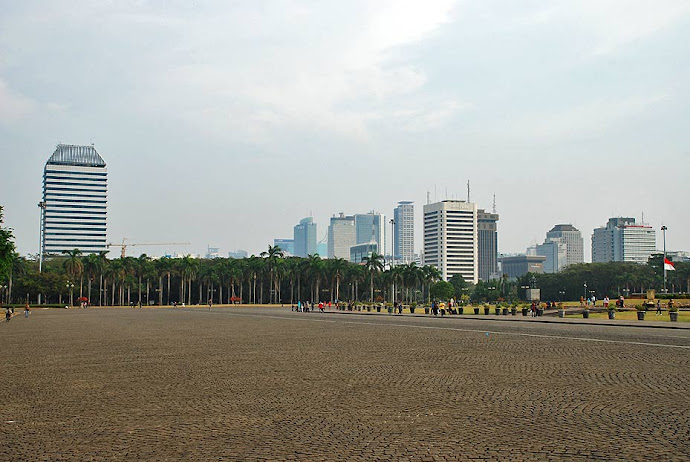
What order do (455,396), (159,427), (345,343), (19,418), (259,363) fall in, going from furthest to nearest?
1. (345,343)
2. (259,363)
3. (455,396)
4. (19,418)
5. (159,427)

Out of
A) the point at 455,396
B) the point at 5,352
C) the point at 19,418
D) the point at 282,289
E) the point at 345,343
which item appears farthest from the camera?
the point at 282,289

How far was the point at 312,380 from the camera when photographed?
14.6 m

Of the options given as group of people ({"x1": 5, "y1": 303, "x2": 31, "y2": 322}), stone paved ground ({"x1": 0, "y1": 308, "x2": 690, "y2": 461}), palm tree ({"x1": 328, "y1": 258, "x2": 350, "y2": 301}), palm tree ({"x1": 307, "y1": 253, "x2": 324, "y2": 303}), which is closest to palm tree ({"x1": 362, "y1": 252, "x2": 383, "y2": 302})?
palm tree ({"x1": 328, "y1": 258, "x2": 350, "y2": 301})

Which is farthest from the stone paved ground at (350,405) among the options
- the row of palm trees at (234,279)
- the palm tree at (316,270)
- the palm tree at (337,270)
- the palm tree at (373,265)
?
the palm tree at (316,270)

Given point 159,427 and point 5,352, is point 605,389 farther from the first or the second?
point 5,352

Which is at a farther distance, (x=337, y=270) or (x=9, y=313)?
(x=337, y=270)

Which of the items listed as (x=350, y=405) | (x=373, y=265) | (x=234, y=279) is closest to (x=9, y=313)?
(x=350, y=405)

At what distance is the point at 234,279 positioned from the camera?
135000 mm

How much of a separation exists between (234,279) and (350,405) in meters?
126

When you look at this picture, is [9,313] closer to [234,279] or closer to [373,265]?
[234,279]

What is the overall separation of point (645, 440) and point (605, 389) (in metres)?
4.42

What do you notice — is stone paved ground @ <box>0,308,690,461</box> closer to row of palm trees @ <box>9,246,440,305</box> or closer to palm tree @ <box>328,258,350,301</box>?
row of palm trees @ <box>9,246,440,305</box>

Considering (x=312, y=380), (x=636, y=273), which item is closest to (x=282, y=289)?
(x=636, y=273)

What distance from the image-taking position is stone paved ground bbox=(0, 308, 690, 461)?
8391mm
